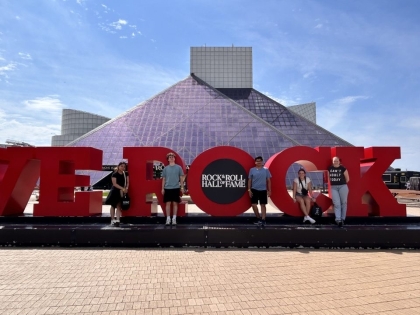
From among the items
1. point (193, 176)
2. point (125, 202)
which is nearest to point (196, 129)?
point (193, 176)

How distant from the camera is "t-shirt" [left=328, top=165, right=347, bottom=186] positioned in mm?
7738

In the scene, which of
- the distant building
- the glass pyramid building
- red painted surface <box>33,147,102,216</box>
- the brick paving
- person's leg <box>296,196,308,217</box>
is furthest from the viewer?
the distant building

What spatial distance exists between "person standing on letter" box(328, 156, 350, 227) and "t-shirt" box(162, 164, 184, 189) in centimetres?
407

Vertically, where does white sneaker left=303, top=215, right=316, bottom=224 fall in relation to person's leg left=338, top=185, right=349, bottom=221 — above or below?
below

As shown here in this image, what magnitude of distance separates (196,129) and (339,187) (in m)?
21.2

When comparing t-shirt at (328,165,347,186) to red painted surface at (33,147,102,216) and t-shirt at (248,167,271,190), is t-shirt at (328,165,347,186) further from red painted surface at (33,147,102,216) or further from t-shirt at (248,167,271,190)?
red painted surface at (33,147,102,216)

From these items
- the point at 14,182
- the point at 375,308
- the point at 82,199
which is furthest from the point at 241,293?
the point at 14,182

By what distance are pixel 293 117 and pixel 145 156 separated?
1225 inches

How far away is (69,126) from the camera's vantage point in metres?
67.2

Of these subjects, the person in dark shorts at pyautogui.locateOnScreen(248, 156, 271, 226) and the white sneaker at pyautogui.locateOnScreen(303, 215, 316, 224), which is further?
the white sneaker at pyautogui.locateOnScreen(303, 215, 316, 224)

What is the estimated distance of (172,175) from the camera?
25.0 ft

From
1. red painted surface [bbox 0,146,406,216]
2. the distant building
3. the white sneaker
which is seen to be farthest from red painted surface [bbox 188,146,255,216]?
the distant building

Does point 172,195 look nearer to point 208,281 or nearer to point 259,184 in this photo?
point 259,184

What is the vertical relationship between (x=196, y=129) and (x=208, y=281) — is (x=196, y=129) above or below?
above
